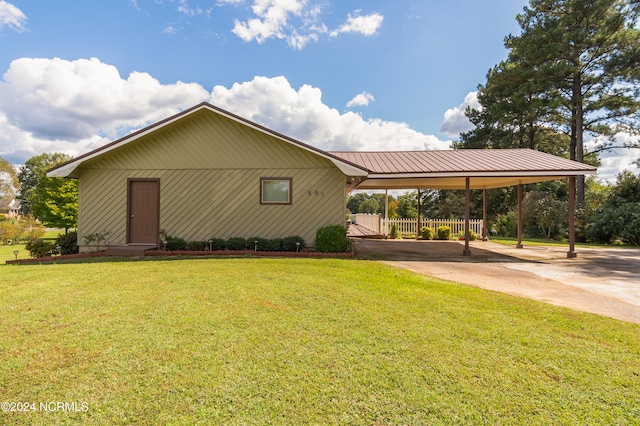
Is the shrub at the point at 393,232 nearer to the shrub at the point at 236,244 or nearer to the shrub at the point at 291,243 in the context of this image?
the shrub at the point at 291,243

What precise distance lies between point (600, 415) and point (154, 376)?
3.39 m

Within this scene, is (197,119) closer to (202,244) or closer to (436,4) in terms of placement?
(202,244)

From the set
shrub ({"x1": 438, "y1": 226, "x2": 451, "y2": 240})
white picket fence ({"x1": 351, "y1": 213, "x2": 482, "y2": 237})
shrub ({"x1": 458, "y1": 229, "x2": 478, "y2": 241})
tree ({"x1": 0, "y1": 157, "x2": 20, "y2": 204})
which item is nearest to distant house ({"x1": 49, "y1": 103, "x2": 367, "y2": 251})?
white picket fence ({"x1": 351, "y1": 213, "x2": 482, "y2": 237})

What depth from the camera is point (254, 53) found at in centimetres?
1381

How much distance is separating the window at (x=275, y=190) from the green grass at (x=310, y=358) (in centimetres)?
539

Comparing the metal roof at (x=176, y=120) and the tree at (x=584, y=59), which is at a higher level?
the tree at (x=584, y=59)

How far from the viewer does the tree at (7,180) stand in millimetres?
27283

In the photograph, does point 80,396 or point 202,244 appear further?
point 202,244

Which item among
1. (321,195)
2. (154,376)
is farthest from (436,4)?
(154,376)

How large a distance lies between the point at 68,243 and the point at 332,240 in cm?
871

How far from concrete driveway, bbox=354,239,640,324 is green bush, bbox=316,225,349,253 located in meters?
0.76

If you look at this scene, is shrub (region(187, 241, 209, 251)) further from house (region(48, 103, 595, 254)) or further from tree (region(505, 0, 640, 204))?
tree (region(505, 0, 640, 204))

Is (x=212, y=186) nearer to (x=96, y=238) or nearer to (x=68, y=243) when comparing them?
(x=96, y=238)

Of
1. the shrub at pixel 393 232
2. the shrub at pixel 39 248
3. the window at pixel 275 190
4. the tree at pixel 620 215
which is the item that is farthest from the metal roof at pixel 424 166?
the tree at pixel 620 215
